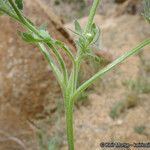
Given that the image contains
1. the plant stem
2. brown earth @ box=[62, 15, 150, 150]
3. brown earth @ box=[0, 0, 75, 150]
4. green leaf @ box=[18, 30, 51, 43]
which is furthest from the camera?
brown earth @ box=[0, 0, 75, 150]

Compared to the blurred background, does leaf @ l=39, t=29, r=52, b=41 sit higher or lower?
lower

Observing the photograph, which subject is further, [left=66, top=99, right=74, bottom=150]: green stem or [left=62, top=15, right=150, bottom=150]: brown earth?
[left=62, top=15, right=150, bottom=150]: brown earth

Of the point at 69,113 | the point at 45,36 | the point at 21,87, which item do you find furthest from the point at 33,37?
the point at 21,87

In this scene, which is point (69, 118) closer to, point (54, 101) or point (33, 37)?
point (33, 37)

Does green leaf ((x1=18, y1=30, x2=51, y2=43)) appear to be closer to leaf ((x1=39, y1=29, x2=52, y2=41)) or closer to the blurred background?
leaf ((x1=39, y1=29, x2=52, y2=41))

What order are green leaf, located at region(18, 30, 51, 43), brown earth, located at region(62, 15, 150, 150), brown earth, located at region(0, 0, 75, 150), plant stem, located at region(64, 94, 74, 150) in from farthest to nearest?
brown earth, located at region(0, 0, 75, 150) < brown earth, located at region(62, 15, 150, 150) < plant stem, located at region(64, 94, 74, 150) < green leaf, located at region(18, 30, 51, 43)

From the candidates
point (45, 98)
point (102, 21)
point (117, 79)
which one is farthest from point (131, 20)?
point (45, 98)

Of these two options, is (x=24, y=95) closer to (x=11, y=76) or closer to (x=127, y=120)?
(x=11, y=76)

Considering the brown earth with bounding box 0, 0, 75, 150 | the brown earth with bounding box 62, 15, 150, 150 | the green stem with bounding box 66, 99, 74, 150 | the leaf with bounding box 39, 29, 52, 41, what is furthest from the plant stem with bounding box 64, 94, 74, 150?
the brown earth with bounding box 0, 0, 75, 150

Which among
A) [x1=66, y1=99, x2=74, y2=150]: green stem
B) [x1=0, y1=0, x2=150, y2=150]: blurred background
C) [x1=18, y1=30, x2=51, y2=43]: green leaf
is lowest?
[x1=66, y1=99, x2=74, y2=150]: green stem
